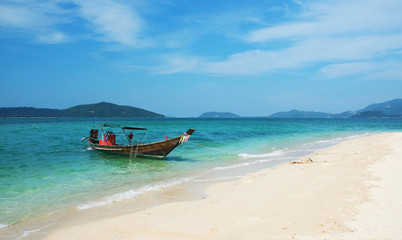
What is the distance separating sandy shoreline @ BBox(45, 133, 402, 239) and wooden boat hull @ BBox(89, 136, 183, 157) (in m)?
9.66

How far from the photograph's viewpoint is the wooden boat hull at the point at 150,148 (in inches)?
729

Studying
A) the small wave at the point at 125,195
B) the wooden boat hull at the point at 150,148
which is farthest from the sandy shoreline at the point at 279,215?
the wooden boat hull at the point at 150,148

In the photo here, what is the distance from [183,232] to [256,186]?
14.1 ft

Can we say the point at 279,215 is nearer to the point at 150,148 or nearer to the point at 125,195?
the point at 125,195

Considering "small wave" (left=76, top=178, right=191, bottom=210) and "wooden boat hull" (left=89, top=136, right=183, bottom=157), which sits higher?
"wooden boat hull" (left=89, top=136, right=183, bottom=157)

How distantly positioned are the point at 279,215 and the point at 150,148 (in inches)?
553

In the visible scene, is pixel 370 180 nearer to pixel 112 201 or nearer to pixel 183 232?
pixel 183 232

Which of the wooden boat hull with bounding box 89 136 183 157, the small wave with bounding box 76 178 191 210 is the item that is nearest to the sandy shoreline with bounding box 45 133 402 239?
the small wave with bounding box 76 178 191 210

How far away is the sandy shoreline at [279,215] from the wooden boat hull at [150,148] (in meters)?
9.66

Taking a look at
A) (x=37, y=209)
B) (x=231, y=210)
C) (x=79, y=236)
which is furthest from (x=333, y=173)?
(x=37, y=209)

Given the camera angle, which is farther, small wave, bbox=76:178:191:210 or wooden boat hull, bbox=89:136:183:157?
wooden boat hull, bbox=89:136:183:157

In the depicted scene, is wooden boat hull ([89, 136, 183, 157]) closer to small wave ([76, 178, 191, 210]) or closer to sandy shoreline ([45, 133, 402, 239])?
small wave ([76, 178, 191, 210])

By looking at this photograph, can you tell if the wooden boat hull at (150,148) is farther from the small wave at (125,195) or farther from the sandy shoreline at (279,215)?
the sandy shoreline at (279,215)

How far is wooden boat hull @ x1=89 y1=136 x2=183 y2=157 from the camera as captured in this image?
18.5 meters
